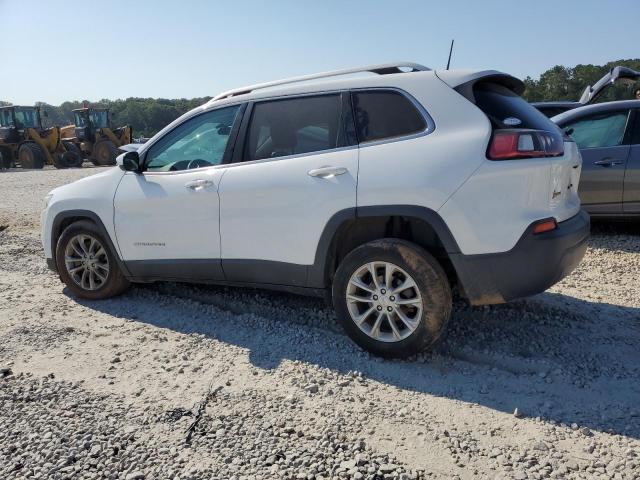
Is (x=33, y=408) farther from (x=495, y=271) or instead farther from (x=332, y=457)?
(x=495, y=271)

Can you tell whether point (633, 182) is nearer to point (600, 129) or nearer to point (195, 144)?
point (600, 129)

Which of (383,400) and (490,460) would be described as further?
(383,400)

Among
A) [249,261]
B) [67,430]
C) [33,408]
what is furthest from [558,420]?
[33,408]

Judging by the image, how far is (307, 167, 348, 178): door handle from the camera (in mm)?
3389

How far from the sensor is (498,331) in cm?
377

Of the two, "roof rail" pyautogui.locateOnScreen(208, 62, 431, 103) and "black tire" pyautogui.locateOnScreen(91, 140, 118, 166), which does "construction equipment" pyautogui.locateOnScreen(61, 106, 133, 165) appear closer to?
"black tire" pyautogui.locateOnScreen(91, 140, 118, 166)

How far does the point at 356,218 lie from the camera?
3.37 m

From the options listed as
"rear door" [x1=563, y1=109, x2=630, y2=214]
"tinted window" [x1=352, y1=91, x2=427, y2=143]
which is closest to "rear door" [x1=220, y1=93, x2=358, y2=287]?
"tinted window" [x1=352, y1=91, x2=427, y2=143]

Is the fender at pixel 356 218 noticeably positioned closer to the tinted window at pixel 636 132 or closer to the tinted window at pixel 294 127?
the tinted window at pixel 294 127

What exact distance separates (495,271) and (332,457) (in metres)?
1.44

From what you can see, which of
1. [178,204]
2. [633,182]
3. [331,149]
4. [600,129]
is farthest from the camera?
[600,129]

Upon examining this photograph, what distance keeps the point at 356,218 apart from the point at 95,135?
86.9 ft

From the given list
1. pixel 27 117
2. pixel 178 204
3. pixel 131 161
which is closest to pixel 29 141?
pixel 27 117

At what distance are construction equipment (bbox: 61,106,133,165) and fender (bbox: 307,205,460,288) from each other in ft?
80.0
